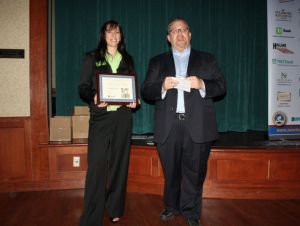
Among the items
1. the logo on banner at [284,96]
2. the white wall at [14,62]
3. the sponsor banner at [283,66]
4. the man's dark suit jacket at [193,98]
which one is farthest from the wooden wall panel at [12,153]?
the logo on banner at [284,96]

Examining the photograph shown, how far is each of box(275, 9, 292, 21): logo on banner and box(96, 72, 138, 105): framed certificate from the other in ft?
7.77

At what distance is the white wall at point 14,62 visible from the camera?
2574 millimetres

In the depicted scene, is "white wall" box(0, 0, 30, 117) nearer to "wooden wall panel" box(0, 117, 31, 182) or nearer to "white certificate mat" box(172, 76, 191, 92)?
"wooden wall panel" box(0, 117, 31, 182)

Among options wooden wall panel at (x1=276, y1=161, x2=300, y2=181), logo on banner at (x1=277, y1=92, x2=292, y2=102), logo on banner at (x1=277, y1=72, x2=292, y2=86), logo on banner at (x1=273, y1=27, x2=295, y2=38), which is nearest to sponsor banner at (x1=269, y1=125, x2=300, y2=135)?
logo on banner at (x1=277, y1=92, x2=292, y2=102)

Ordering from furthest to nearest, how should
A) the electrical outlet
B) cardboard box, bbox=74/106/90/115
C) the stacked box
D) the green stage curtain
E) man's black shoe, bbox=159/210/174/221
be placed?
the green stage curtain < cardboard box, bbox=74/106/90/115 < the stacked box < the electrical outlet < man's black shoe, bbox=159/210/174/221

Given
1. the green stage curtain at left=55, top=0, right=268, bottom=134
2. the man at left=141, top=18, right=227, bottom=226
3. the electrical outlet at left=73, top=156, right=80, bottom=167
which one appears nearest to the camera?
the man at left=141, top=18, right=227, bottom=226

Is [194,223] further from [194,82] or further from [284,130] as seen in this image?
[284,130]

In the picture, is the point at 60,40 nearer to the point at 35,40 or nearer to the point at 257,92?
the point at 35,40

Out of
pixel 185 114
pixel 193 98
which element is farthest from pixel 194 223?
pixel 193 98

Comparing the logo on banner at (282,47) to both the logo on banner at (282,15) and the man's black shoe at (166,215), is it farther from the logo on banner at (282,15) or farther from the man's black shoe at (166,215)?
the man's black shoe at (166,215)

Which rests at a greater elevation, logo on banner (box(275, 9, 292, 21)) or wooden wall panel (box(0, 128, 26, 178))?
logo on banner (box(275, 9, 292, 21))

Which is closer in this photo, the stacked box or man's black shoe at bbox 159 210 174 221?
man's black shoe at bbox 159 210 174 221

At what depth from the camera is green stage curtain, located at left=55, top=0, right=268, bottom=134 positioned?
136 inches

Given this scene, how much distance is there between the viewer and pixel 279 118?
3.19 metres
